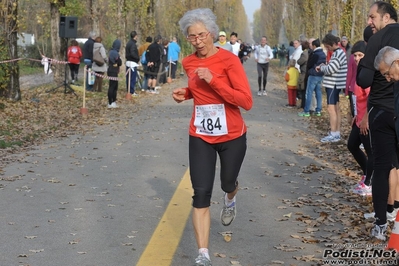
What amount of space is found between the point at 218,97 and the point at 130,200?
113 inches

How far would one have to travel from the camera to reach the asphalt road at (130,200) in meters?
6.20

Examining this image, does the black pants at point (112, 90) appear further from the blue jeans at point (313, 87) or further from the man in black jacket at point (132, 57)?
the blue jeans at point (313, 87)

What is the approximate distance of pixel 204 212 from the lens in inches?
227

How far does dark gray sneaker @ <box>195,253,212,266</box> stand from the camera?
5.54 meters

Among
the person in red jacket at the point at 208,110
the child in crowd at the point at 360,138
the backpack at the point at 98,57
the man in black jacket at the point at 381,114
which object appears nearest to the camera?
the person in red jacket at the point at 208,110

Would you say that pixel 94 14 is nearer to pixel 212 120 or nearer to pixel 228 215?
pixel 228 215

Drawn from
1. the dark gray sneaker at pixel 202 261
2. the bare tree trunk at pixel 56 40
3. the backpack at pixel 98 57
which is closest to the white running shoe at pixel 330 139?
the dark gray sneaker at pixel 202 261

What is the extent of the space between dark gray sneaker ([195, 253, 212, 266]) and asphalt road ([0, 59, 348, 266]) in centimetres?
29

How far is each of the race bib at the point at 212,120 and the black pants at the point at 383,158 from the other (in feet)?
5.23

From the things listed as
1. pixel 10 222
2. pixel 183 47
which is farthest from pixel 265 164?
pixel 183 47

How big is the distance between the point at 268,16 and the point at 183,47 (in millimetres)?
54431

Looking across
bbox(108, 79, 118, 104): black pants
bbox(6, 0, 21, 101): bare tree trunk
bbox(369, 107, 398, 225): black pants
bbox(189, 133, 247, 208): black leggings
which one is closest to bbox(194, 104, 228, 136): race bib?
bbox(189, 133, 247, 208): black leggings

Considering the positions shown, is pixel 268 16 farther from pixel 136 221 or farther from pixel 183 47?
pixel 136 221

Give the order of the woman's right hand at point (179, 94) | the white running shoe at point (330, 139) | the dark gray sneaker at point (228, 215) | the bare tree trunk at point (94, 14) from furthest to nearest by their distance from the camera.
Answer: the bare tree trunk at point (94, 14) < the white running shoe at point (330, 139) < the dark gray sneaker at point (228, 215) < the woman's right hand at point (179, 94)
